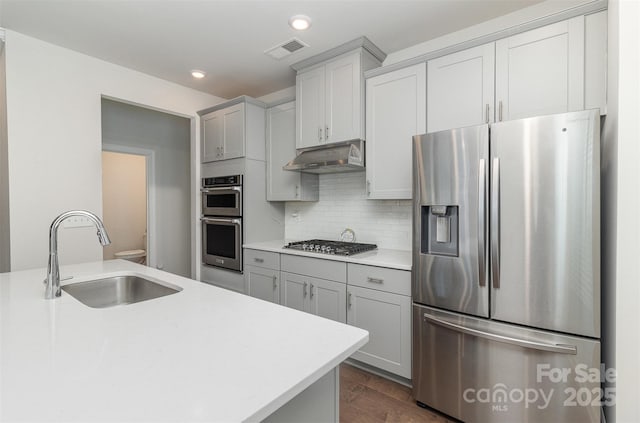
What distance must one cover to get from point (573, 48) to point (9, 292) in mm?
3163

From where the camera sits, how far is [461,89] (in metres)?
2.15

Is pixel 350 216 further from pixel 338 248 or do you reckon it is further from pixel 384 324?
pixel 384 324

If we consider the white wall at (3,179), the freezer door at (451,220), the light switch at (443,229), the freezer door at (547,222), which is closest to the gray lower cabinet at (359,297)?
the freezer door at (451,220)

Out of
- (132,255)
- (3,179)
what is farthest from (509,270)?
(132,255)

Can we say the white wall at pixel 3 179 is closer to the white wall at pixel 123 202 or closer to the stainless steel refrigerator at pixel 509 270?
the white wall at pixel 123 202

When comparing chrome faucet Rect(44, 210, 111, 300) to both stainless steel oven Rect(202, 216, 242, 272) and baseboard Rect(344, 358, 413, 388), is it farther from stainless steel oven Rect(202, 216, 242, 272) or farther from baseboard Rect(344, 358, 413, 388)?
baseboard Rect(344, 358, 413, 388)

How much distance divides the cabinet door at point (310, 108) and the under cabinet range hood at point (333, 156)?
10 cm

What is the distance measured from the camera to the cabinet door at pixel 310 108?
287cm

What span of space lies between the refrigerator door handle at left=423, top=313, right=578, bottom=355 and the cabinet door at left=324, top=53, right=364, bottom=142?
1.56m

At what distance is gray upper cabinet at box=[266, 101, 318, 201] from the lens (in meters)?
3.25

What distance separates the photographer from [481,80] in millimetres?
2070

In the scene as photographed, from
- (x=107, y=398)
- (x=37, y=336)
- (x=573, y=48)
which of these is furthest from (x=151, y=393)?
(x=573, y=48)

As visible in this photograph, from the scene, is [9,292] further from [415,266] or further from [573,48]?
[573,48]

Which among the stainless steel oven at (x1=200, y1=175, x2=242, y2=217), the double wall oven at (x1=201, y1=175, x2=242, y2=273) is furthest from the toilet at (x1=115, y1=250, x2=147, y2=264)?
the stainless steel oven at (x1=200, y1=175, x2=242, y2=217)
